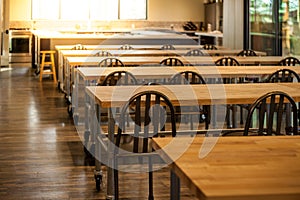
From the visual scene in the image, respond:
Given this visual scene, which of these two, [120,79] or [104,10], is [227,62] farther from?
[104,10]

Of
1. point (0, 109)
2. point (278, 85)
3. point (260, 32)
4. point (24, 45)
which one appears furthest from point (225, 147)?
point (24, 45)

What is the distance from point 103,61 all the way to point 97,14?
903 cm

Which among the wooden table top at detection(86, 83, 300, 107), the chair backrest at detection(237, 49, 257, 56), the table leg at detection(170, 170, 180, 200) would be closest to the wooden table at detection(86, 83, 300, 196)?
the wooden table top at detection(86, 83, 300, 107)

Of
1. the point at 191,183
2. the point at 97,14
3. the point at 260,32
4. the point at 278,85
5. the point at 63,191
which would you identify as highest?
the point at 97,14

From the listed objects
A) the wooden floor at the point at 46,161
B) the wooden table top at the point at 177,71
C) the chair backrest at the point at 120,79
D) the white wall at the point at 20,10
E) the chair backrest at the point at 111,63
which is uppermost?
the white wall at the point at 20,10

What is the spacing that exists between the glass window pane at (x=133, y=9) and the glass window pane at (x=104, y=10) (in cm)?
Answer: 20

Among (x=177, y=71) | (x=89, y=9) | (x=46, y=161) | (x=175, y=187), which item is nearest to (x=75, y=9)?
(x=89, y=9)

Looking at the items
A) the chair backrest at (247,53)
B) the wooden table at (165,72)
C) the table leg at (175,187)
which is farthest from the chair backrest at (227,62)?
the table leg at (175,187)

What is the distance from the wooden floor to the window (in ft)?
23.0

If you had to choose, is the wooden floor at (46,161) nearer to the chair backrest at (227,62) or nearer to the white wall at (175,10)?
the chair backrest at (227,62)

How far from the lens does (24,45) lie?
14148 mm

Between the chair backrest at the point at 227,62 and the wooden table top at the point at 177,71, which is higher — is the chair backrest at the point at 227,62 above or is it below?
above

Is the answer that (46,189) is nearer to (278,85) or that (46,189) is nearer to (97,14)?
(278,85)

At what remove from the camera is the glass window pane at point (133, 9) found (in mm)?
14820
